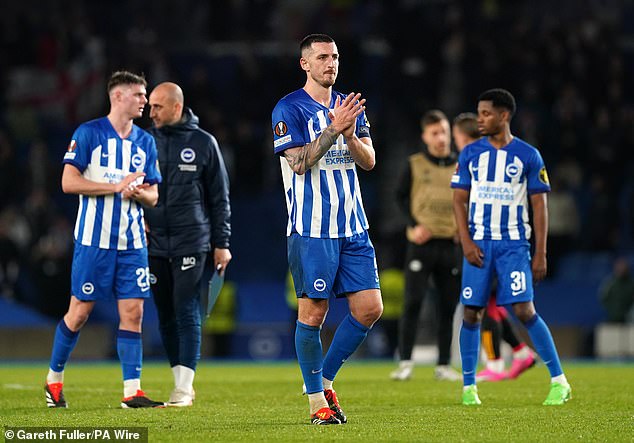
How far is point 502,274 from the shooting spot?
8727 mm

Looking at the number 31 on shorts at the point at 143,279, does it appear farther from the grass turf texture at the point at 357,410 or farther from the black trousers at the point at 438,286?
the black trousers at the point at 438,286

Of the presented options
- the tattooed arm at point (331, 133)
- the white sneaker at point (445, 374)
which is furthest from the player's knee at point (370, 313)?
the white sneaker at point (445, 374)

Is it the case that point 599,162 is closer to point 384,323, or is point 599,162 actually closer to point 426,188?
point 384,323

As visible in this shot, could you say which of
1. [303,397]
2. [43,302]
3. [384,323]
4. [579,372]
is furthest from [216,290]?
[43,302]

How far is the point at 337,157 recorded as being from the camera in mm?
7375

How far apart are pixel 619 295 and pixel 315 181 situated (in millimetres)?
11899

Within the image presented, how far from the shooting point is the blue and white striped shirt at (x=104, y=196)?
848cm

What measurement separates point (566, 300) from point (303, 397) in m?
10.2

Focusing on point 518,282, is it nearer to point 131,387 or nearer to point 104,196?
point 131,387

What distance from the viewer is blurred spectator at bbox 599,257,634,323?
18219 mm

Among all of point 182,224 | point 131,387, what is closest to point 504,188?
point 182,224

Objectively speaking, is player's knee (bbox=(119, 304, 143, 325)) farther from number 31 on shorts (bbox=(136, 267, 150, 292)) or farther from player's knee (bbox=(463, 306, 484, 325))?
player's knee (bbox=(463, 306, 484, 325))

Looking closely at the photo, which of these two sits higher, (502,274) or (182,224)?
(182,224)

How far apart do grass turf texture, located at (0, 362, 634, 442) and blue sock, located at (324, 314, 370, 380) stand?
357mm
